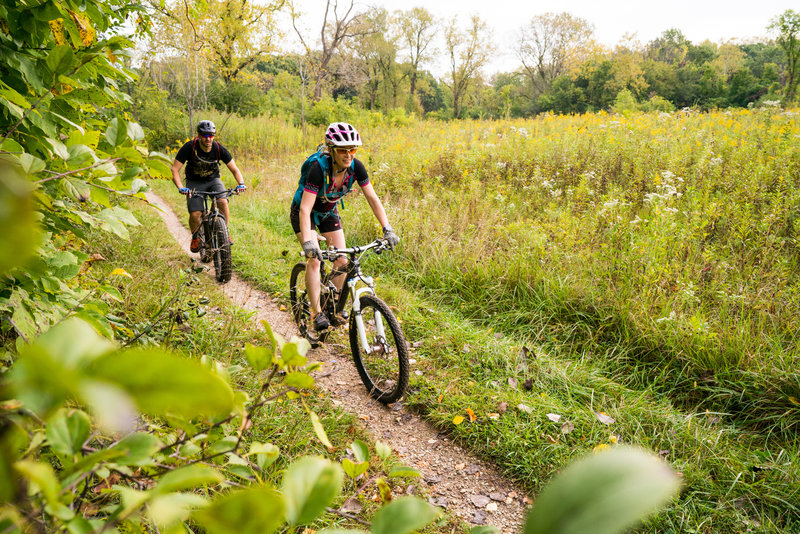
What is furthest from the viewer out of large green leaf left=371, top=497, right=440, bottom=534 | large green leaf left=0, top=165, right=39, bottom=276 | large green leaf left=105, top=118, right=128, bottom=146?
large green leaf left=105, top=118, right=128, bottom=146

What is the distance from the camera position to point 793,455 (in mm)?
2795

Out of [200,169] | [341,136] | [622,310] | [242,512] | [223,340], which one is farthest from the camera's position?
[200,169]

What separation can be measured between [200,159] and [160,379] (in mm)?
6833

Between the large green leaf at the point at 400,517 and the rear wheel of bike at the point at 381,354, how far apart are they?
10.1ft

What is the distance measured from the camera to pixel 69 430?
558 millimetres

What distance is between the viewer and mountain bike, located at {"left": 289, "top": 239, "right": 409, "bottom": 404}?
3.61 metres

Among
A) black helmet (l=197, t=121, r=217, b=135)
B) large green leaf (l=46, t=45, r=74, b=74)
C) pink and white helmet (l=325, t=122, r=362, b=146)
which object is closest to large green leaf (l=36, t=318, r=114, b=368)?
large green leaf (l=46, t=45, r=74, b=74)

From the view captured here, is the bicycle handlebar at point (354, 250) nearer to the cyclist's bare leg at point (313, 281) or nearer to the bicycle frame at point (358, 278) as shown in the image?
the bicycle frame at point (358, 278)

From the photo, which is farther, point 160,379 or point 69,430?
point 69,430

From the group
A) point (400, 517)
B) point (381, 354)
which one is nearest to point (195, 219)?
point (381, 354)

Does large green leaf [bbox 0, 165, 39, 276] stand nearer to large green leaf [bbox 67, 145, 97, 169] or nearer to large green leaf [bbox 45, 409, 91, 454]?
large green leaf [bbox 45, 409, 91, 454]

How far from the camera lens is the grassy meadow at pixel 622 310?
9.95ft

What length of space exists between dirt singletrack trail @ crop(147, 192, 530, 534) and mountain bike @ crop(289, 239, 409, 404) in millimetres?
167

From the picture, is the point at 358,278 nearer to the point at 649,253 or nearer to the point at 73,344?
the point at 649,253
